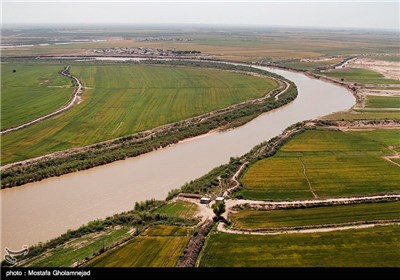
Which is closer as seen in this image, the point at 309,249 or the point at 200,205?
the point at 309,249

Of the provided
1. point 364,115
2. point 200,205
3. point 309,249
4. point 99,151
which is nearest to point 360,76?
point 364,115

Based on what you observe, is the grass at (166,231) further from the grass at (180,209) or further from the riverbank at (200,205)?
the grass at (180,209)

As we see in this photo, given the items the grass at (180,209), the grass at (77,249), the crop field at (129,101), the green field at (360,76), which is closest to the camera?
the grass at (77,249)

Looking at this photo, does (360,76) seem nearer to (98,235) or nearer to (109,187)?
(109,187)

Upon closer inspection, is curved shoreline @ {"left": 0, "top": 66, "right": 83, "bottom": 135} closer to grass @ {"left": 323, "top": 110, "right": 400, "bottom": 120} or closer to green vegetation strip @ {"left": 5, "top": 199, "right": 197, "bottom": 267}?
green vegetation strip @ {"left": 5, "top": 199, "right": 197, "bottom": 267}

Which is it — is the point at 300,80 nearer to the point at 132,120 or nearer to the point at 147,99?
the point at 147,99

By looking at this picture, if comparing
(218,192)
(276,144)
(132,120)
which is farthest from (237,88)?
(218,192)

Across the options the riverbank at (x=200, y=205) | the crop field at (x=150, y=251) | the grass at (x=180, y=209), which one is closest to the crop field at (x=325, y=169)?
the riverbank at (x=200, y=205)
